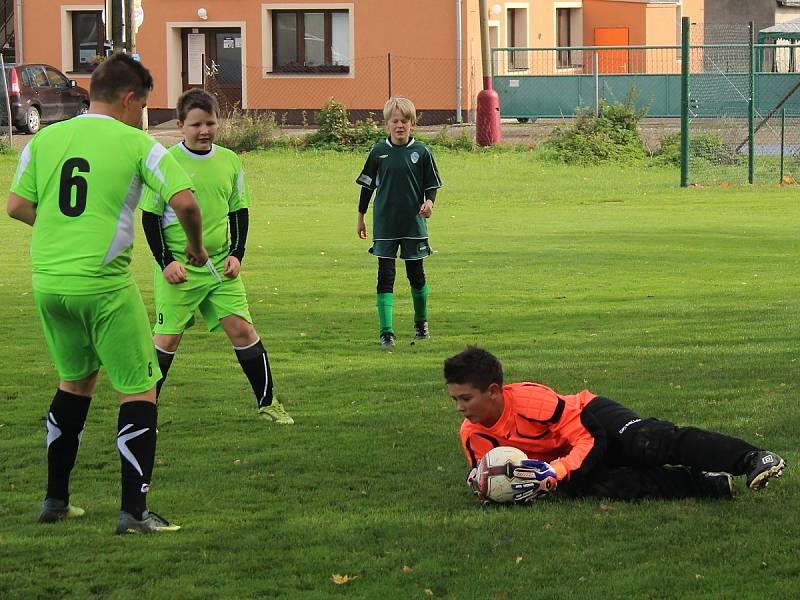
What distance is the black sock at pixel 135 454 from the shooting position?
5676 millimetres

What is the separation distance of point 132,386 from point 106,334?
250mm

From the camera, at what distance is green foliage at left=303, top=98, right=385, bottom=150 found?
1314 inches

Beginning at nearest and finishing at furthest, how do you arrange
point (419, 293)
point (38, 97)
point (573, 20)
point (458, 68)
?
point (419, 293), point (38, 97), point (458, 68), point (573, 20)

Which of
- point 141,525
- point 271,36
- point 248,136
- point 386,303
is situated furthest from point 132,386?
point 271,36

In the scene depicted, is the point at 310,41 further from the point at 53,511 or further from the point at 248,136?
the point at 53,511

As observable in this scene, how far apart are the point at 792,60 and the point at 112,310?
32996mm

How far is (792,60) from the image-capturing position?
3591cm

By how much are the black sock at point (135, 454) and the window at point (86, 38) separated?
39708 mm

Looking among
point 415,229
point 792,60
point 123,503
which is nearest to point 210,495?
point 123,503

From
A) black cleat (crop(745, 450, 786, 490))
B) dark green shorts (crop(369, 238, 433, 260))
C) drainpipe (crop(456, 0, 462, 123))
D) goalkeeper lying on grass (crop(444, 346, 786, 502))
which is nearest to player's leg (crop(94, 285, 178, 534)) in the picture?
goalkeeper lying on grass (crop(444, 346, 786, 502))

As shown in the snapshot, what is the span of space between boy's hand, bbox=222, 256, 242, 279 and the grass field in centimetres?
89

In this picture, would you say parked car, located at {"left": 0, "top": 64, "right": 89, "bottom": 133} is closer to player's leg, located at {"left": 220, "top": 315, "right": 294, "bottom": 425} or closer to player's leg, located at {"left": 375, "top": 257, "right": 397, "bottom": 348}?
player's leg, located at {"left": 375, "top": 257, "right": 397, "bottom": 348}

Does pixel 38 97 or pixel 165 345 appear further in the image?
pixel 38 97

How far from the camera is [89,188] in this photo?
216 inches
